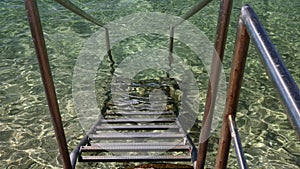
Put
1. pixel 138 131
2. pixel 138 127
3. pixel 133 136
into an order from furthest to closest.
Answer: pixel 138 131 < pixel 138 127 < pixel 133 136

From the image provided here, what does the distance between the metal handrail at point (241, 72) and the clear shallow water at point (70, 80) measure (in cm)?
224

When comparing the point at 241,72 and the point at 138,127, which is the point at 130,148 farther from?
the point at 241,72

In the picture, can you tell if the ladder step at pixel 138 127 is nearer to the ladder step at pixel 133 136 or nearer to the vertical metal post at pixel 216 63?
the ladder step at pixel 133 136

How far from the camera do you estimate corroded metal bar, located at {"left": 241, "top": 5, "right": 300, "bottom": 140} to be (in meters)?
0.71

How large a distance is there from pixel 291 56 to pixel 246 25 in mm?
4999

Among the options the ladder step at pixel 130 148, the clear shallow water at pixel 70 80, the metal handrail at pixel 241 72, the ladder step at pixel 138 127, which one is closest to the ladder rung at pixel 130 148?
the ladder step at pixel 130 148

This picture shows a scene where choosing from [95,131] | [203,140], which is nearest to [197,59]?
[95,131]

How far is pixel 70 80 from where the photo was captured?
5145 millimetres

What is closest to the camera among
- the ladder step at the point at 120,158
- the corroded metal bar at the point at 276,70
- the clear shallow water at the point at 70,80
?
the corroded metal bar at the point at 276,70

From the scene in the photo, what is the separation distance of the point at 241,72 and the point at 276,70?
0.47 meters

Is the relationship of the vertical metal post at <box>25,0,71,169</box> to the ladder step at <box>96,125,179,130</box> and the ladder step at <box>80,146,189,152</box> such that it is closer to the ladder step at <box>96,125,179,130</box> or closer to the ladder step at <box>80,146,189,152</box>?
the ladder step at <box>80,146,189,152</box>

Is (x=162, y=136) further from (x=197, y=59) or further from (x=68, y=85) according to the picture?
(x=197, y=59)

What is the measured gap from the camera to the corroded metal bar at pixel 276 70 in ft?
2.32

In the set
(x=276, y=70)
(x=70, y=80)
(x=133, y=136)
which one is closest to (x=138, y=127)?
(x=133, y=136)
